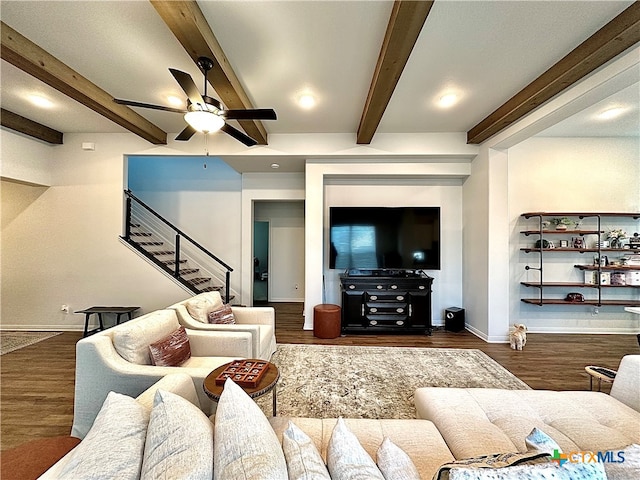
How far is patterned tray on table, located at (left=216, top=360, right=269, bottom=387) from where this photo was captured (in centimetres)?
185

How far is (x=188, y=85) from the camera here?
2373 millimetres

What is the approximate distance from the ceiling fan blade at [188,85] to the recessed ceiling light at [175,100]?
4.41ft

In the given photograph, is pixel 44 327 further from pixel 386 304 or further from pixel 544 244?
pixel 544 244

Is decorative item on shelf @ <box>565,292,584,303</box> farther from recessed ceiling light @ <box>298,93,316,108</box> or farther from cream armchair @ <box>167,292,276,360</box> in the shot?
recessed ceiling light @ <box>298,93,316,108</box>

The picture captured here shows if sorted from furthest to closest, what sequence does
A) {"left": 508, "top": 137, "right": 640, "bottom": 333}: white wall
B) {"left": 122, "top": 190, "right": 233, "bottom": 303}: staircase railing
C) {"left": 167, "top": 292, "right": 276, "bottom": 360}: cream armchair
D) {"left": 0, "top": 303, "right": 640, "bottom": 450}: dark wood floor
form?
{"left": 122, "top": 190, "right": 233, "bottom": 303}: staircase railing → {"left": 508, "top": 137, "right": 640, "bottom": 333}: white wall → {"left": 167, "top": 292, "right": 276, "bottom": 360}: cream armchair → {"left": 0, "top": 303, "right": 640, "bottom": 450}: dark wood floor

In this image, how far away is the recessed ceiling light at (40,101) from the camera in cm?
370

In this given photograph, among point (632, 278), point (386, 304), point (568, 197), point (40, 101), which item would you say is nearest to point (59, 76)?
point (40, 101)

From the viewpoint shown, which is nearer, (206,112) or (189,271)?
(206,112)

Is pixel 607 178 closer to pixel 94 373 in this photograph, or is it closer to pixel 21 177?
pixel 94 373

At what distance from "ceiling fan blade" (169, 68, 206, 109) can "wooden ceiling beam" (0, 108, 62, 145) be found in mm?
3698

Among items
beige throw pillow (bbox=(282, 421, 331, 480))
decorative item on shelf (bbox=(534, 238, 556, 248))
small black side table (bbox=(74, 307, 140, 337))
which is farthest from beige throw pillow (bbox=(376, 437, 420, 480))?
decorative item on shelf (bbox=(534, 238, 556, 248))

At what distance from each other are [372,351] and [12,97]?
5.70 m

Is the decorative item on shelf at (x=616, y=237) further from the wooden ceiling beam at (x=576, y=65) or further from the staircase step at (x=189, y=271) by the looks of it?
the staircase step at (x=189, y=271)

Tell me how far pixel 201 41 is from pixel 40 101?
10.2 feet
